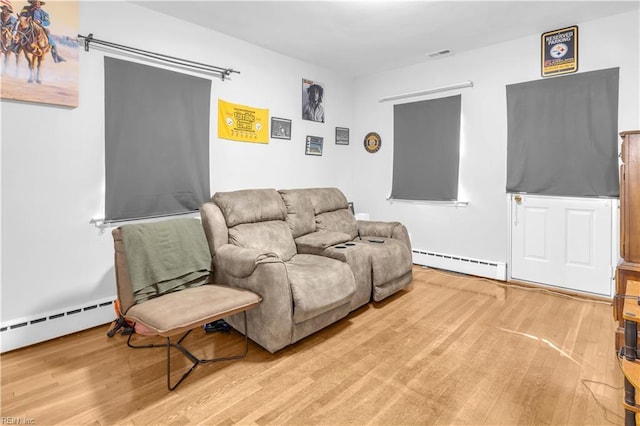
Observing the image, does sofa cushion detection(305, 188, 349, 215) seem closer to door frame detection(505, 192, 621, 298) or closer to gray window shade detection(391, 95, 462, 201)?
gray window shade detection(391, 95, 462, 201)

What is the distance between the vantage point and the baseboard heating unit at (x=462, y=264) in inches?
146

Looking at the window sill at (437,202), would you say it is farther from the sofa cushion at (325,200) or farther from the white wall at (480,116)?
the sofa cushion at (325,200)

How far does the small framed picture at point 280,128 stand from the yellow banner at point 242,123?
0.31ft

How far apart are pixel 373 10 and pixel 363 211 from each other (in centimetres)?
267

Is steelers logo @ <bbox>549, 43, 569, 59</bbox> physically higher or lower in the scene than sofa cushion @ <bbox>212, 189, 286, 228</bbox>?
higher

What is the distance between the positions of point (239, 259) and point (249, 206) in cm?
74

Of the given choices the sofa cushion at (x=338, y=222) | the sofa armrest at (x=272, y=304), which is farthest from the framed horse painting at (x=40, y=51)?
the sofa cushion at (x=338, y=222)

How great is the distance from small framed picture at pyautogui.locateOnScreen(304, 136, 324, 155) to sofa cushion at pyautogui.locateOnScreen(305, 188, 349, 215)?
26.9 inches

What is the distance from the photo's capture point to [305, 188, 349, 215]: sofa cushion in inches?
142

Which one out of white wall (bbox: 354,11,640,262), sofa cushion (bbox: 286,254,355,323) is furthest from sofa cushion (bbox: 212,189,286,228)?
white wall (bbox: 354,11,640,262)

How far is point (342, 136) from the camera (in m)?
4.76

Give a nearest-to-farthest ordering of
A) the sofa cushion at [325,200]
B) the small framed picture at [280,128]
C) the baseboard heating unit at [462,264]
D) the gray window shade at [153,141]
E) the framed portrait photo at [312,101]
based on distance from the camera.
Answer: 1. the gray window shade at [153,141]
2. the sofa cushion at [325,200]
3. the baseboard heating unit at [462,264]
4. the small framed picture at [280,128]
5. the framed portrait photo at [312,101]

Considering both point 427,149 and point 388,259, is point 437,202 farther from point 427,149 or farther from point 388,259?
point 388,259

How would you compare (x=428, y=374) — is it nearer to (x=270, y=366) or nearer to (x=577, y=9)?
(x=270, y=366)
